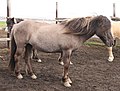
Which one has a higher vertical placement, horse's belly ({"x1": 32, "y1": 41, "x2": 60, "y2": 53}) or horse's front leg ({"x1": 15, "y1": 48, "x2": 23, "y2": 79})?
horse's belly ({"x1": 32, "y1": 41, "x2": 60, "y2": 53})

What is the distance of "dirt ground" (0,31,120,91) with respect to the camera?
545 cm

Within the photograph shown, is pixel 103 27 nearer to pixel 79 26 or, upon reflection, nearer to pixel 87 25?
pixel 87 25

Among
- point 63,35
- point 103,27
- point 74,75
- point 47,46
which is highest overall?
point 103,27

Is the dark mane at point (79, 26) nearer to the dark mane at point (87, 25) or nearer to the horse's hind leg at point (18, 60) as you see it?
the dark mane at point (87, 25)

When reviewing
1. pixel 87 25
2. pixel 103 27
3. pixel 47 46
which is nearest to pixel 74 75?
pixel 47 46

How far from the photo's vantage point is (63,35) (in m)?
5.57

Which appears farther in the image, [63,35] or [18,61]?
[18,61]

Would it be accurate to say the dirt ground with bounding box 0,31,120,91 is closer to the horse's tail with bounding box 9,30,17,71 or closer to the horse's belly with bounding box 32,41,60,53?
the horse's tail with bounding box 9,30,17,71

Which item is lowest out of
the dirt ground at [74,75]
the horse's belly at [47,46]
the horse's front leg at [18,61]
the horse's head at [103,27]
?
the dirt ground at [74,75]

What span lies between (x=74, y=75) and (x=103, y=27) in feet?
5.33

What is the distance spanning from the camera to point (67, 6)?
15.4 metres

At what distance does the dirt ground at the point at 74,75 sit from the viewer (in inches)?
215

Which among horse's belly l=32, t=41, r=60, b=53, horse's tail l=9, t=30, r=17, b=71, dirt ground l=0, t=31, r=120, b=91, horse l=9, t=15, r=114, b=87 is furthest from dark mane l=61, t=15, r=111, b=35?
horse's tail l=9, t=30, r=17, b=71

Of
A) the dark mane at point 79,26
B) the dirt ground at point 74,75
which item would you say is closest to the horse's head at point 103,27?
the dark mane at point 79,26
